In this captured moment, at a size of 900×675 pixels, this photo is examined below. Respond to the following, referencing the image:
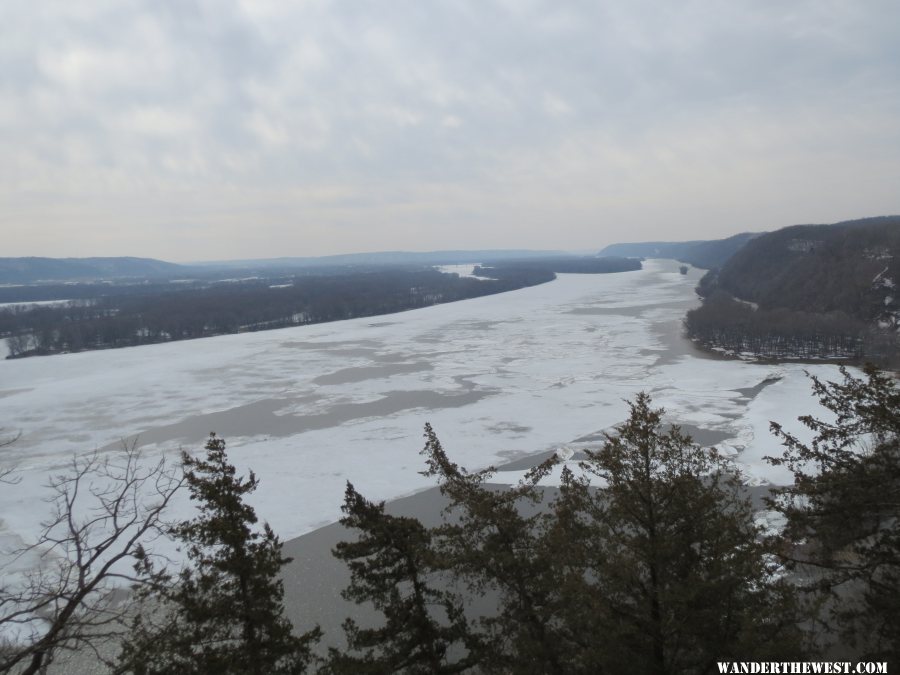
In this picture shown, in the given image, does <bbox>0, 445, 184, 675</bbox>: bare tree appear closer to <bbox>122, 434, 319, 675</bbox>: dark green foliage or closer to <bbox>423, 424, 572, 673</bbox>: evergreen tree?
<bbox>122, 434, 319, 675</bbox>: dark green foliage

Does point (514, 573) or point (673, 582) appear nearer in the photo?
point (673, 582)

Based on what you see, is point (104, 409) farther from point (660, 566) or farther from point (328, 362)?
point (660, 566)

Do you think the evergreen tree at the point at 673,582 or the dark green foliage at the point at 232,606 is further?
the dark green foliage at the point at 232,606

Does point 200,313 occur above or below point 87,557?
above

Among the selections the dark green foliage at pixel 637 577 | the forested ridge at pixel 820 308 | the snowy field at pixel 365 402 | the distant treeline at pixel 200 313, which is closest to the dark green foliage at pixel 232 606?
the dark green foliage at pixel 637 577

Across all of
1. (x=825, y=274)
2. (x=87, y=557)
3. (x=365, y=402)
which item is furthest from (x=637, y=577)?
(x=825, y=274)

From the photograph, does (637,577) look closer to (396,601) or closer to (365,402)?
(396,601)

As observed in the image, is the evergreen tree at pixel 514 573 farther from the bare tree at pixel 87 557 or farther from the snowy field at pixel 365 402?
the snowy field at pixel 365 402
